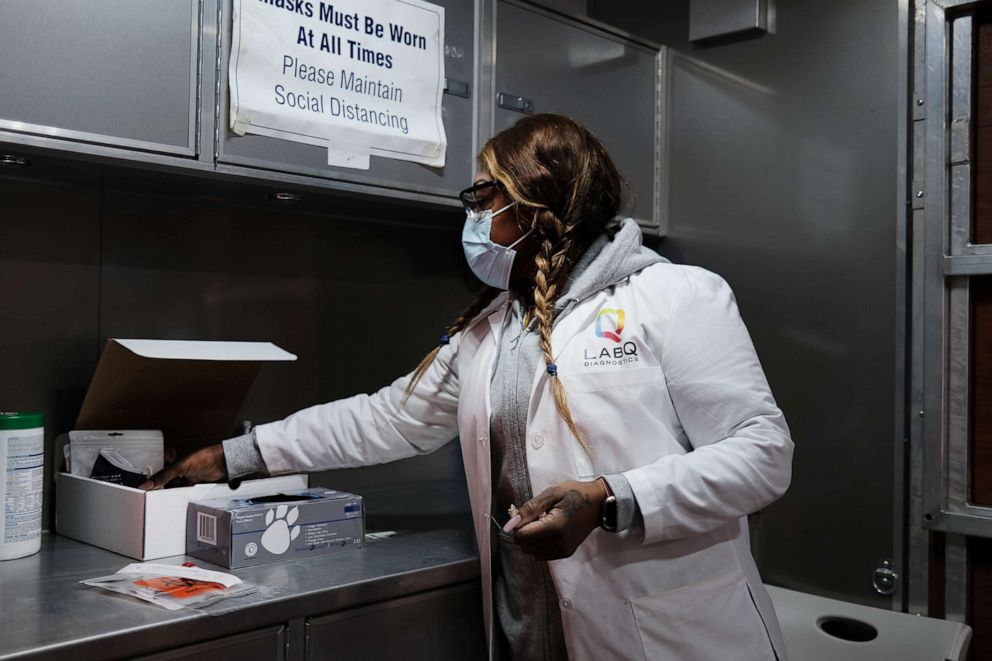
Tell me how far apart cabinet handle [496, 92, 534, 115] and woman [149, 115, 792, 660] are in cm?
46

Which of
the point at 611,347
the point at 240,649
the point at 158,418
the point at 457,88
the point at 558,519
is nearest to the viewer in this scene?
the point at 558,519

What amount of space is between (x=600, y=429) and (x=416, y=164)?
0.74 m

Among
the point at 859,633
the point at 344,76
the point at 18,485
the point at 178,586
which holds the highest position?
the point at 344,76

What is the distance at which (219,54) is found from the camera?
153 centimetres

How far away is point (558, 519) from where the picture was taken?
112cm

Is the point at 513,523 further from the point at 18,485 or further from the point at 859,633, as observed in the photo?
the point at 859,633

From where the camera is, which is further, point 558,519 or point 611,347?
point 611,347

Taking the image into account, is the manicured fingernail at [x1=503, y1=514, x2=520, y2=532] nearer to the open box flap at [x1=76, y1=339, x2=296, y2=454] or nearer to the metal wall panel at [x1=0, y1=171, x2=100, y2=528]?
the open box flap at [x1=76, y1=339, x2=296, y2=454]

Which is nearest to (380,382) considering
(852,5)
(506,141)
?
(506,141)

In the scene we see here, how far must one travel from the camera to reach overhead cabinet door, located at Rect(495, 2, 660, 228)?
1965 millimetres

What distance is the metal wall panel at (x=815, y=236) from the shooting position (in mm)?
1983

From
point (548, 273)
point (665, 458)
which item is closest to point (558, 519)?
point (665, 458)

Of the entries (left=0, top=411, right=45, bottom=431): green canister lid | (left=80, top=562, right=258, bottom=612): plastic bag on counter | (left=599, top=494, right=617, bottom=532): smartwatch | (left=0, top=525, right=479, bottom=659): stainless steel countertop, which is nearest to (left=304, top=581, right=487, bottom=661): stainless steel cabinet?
(left=0, top=525, right=479, bottom=659): stainless steel countertop

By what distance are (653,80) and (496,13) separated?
0.56 meters
